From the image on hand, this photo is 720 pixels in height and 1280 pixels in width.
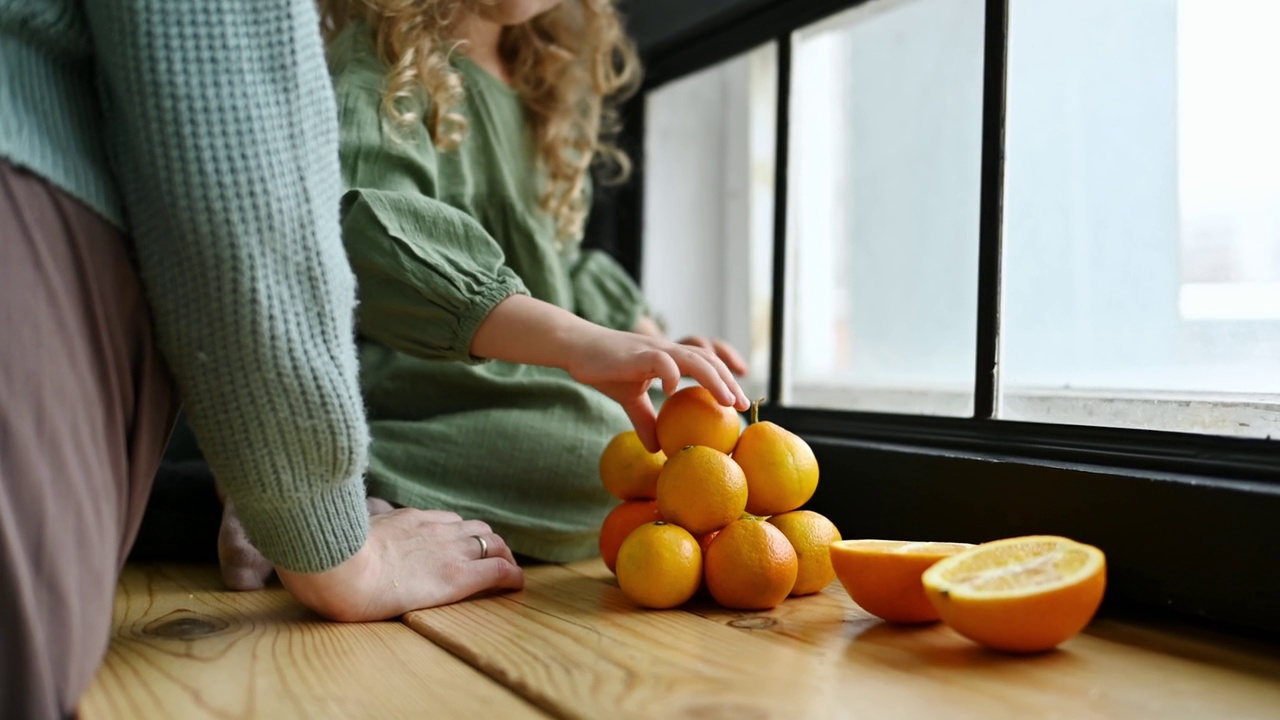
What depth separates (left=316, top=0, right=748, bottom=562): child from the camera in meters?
1.01

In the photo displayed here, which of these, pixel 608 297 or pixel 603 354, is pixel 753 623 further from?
pixel 608 297

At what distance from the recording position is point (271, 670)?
0.75m

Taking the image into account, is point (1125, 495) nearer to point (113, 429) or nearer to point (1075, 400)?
point (1075, 400)

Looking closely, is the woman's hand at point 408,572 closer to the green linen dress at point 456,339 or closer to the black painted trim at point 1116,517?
the green linen dress at point 456,339

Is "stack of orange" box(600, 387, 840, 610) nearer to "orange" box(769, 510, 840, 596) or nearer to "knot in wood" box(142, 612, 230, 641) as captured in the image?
"orange" box(769, 510, 840, 596)

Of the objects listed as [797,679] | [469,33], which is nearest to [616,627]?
[797,679]

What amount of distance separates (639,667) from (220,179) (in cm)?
44

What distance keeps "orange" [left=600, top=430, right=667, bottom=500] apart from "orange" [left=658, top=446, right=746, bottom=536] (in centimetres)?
9

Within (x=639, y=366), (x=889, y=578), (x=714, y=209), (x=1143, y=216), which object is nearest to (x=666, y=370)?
(x=639, y=366)

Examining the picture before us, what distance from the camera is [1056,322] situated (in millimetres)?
1244

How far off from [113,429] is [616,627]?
415mm

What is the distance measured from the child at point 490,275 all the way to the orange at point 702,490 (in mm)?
62

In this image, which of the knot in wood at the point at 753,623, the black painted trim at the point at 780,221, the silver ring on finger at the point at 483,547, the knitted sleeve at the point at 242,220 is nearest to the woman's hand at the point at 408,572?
the silver ring on finger at the point at 483,547

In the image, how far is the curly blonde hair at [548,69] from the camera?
4.01 feet
